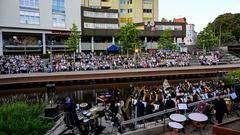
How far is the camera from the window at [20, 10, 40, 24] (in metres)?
62.2

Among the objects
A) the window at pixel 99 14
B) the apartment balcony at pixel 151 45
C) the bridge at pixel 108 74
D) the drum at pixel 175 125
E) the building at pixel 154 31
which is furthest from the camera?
the apartment balcony at pixel 151 45

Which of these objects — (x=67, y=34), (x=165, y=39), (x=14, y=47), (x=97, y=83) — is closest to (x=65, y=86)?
(x=97, y=83)

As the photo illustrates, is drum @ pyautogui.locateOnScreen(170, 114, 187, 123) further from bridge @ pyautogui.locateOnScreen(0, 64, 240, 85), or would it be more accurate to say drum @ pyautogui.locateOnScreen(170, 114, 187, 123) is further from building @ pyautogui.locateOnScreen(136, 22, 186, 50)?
building @ pyautogui.locateOnScreen(136, 22, 186, 50)

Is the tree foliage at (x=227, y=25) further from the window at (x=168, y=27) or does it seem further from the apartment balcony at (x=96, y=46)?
the apartment balcony at (x=96, y=46)

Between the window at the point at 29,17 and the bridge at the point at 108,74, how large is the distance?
19755 millimetres

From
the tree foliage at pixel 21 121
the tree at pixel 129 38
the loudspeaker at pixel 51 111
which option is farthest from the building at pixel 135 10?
the tree foliage at pixel 21 121

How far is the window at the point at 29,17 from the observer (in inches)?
2448

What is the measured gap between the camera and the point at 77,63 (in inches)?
2117

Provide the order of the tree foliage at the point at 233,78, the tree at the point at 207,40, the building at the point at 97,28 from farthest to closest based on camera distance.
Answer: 1. the tree at the point at 207,40
2. the building at the point at 97,28
3. the tree foliage at the point at 233,78

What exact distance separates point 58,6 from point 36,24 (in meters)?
7.18

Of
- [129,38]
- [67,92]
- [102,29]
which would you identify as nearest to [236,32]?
[102,29]

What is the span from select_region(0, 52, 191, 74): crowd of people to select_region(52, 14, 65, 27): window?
12.6 meters

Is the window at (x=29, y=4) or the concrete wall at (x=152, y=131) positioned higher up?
the window at (x=29, y=4)

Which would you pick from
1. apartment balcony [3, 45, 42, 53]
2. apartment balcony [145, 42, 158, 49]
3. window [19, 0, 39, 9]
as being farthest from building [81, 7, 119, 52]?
window [19, 0, 39, 9]
